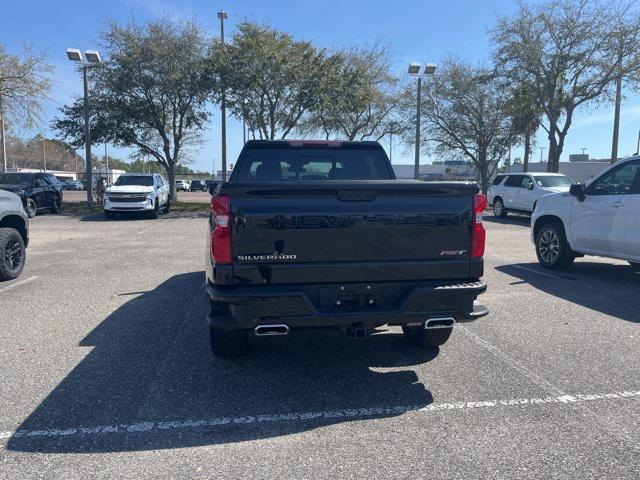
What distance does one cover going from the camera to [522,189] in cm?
1970

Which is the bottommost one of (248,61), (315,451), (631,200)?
(315,451)

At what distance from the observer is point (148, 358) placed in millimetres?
4957

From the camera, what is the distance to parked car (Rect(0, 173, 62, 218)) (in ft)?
66.2

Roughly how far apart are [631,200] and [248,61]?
17557 mm

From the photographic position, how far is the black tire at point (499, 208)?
2107 centimetres

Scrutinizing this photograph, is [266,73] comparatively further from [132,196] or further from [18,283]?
[18,283]

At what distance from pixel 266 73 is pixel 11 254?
15.8 meters

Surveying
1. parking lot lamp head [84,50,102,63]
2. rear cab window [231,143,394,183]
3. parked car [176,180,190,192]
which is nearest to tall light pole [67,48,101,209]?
parking lot lamp head [84,50,102,63]

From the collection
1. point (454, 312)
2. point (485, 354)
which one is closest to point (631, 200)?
point (485, 354)

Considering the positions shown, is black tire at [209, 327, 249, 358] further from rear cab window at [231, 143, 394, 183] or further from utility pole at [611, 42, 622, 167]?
utility pole at [611, 42, 622, 167]

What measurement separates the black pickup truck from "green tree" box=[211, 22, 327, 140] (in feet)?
63.7

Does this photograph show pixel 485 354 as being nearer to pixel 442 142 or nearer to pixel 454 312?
pixel 454 312

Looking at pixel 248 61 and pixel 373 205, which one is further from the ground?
pixel 248 61

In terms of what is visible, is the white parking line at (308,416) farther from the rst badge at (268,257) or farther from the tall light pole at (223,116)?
the tall light pole at (223,116)
